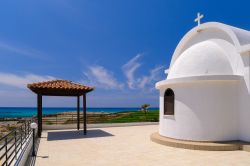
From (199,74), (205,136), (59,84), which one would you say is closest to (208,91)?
(199,74)

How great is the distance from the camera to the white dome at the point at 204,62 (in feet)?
33.0

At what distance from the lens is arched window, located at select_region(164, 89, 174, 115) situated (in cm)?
1087

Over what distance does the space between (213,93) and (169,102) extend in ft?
7.24

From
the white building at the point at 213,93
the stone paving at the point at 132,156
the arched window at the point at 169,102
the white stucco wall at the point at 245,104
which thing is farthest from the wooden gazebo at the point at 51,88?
the white stucco wall at the point at 245,104

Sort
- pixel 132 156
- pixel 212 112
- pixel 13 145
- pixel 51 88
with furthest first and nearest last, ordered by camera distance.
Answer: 1. pixel 51 88
2. pixel 212 112
3. pixel 132 156
4. pixel 13 145

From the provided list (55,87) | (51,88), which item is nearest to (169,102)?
(55,87)

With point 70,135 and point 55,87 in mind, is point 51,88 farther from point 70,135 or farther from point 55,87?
point 70,135

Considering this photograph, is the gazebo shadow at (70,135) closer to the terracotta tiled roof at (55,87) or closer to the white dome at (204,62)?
the terracotta tiled roof at (55,87)

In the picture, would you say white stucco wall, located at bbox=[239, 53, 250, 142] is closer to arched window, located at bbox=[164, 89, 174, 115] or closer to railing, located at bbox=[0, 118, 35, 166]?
arched window, located at bbox=[164, 89, 174, 115]

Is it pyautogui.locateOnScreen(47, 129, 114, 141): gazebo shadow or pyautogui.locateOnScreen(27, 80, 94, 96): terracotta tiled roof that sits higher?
pyautogui.locateOnScreen(27, 80, 94, 96): terracotta tiled roof

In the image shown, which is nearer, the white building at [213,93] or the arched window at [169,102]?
the white building at [213,93]

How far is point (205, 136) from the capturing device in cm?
962

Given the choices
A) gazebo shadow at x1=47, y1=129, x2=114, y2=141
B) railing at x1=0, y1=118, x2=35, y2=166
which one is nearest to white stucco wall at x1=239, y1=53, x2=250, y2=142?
gazebo shadow at x1=47, y1=129, x2=114, y2=141

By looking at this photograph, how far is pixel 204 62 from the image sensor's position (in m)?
10.3
